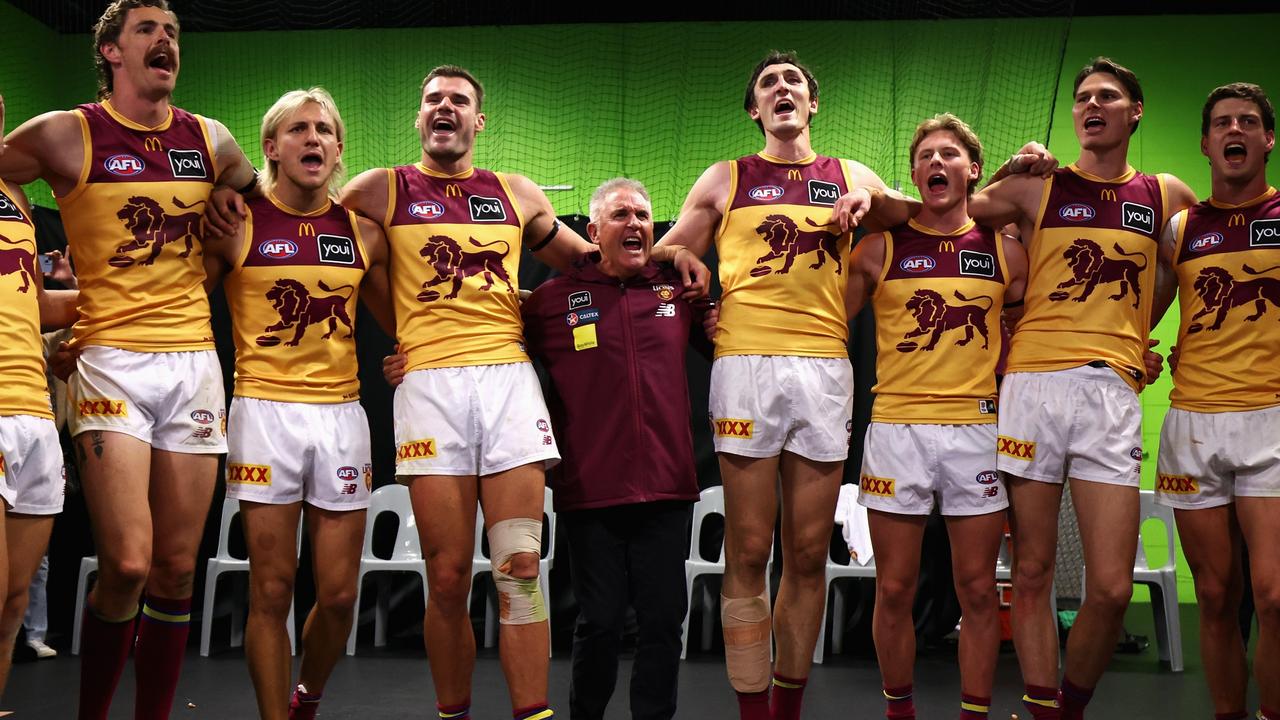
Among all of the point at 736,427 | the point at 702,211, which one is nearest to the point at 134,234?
the point at 702,211

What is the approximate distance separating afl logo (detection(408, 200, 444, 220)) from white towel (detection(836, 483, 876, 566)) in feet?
11.6

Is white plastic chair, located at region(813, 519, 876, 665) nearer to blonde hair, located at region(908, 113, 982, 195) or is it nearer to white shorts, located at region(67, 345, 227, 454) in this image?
blonde hair, located at region(908, 113, 982, 195)

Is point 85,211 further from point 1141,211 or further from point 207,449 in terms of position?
point 1141,211

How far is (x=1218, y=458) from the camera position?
3.85m

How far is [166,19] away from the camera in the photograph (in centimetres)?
360

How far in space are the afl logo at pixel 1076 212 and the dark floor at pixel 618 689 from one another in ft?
7.65

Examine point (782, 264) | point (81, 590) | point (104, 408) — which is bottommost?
point (81, 590)

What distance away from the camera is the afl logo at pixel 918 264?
3951mm

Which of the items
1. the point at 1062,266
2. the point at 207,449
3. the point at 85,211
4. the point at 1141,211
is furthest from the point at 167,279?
the point at 1141,211

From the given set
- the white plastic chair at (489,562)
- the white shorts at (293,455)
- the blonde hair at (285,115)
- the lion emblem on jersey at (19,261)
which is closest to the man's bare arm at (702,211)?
the blonde hair at (285,115)

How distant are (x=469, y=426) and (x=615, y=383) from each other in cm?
50

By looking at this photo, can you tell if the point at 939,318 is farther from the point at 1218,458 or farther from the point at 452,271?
the point at 452,271

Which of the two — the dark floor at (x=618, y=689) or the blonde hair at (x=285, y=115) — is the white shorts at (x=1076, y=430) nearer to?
the dark floor at (x=618, y=689)

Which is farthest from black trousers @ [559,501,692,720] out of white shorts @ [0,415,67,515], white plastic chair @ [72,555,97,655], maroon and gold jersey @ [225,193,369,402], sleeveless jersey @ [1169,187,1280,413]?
white plastic chair @ [72,555,97,655]
